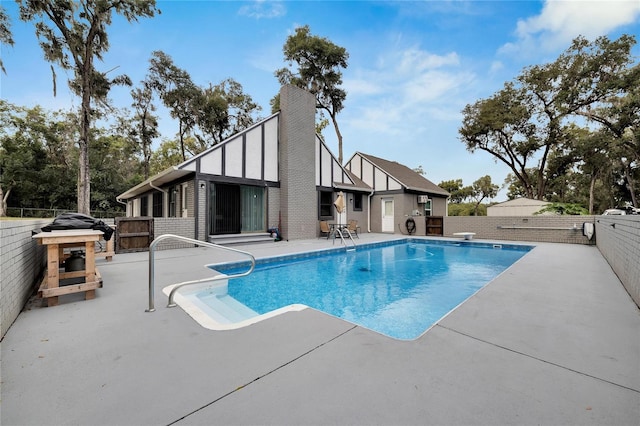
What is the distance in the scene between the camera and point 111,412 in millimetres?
1395

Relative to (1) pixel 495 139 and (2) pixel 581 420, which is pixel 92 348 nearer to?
(2) pixel 581 420

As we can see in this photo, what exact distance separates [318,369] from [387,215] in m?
14.0

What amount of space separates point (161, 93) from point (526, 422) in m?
21.8

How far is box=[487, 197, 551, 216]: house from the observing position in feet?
48.9

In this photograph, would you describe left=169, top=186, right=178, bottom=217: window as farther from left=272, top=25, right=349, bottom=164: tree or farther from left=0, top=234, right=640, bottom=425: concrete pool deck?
left=272, top=25, right=349, bottom=164: tree

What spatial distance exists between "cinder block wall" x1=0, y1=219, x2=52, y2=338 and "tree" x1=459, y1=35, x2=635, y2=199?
21577 millimetres

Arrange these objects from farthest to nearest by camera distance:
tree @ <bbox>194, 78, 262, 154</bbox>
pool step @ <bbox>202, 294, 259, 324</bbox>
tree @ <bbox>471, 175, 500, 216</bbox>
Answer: tree @ <bbox>471, 175, 500, 216</bbox>
tree @ <bbox>194, 78, 262, 154</bbox>
pool step @ <bbox>202, 294, 259, 324</bbox>

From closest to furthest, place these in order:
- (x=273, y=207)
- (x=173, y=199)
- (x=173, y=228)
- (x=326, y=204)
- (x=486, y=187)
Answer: (x=173, y=228), (x=273, y=207), (x=173, y=199), (x=326, y=204), (x=486, y=187)

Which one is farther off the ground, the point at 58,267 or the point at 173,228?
the point at 173,228

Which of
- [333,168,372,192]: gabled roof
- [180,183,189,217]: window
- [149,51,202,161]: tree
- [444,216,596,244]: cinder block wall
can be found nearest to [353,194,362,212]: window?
[333,168,372,192]: gabled roof

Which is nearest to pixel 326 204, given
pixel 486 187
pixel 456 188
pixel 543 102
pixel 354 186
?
pixel 354 186

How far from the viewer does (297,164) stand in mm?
11211

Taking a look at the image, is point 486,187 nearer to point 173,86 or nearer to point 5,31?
point 173,86

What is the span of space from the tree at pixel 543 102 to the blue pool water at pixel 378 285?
42.4 ft
